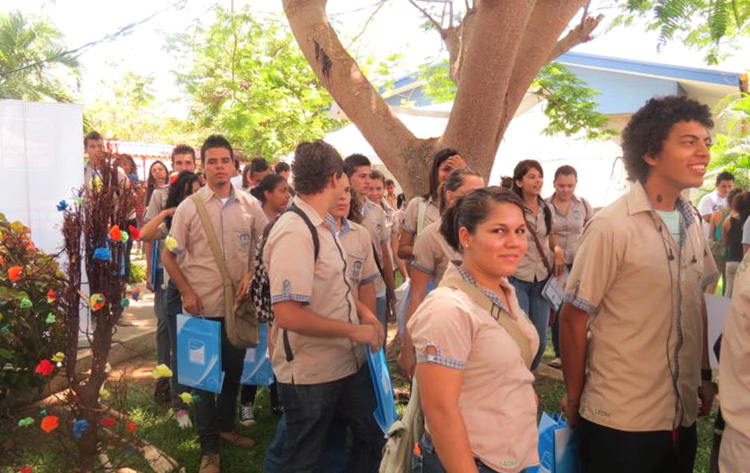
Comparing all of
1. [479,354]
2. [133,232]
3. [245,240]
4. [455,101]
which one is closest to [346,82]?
[455,101]

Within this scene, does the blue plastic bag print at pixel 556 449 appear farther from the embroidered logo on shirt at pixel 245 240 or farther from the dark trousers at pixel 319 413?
the embroidered logo on shirt at pixel 245 240

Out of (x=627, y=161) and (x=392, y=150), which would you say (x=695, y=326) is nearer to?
(x=627, y=161)

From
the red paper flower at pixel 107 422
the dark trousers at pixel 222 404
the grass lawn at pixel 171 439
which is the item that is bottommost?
the grass lawn at pixel 171 439

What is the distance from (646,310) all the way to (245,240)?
8.53ft

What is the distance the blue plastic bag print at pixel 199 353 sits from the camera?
352cm

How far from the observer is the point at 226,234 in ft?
13.1

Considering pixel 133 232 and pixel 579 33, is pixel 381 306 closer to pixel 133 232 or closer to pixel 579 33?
pixel 133 232

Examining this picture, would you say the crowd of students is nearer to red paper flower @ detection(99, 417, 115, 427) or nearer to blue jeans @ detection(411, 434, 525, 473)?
blue jeans @ detection(411, 434, 525, 473)

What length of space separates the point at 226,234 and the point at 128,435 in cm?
133

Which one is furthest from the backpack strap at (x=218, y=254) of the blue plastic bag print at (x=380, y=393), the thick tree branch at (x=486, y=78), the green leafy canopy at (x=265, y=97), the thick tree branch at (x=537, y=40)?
the green leafy canopy at (x=265, y=97)

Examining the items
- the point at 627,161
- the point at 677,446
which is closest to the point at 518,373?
the point at 677,446

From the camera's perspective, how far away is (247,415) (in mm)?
4512

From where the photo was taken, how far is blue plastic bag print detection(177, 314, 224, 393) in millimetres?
3523

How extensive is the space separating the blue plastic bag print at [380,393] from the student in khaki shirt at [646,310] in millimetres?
847
